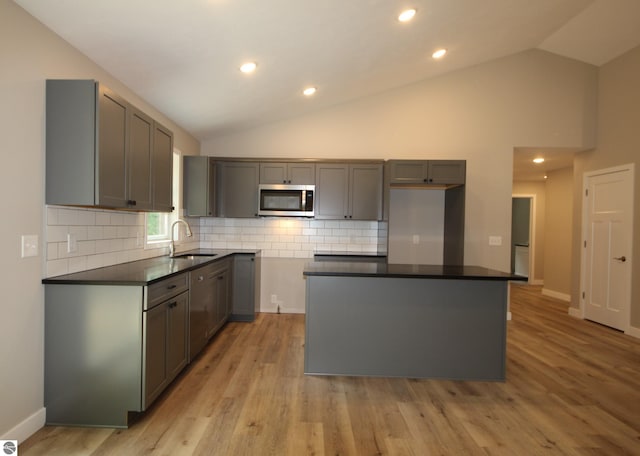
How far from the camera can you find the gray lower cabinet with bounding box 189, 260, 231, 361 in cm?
309

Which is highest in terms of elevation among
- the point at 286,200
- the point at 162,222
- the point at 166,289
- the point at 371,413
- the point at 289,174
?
the point at 289,174

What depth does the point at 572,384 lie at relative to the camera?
297cm

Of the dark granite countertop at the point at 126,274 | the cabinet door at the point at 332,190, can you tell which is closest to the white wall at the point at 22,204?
the dark granite countertop at the point at 126,274

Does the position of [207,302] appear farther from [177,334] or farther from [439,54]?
[439,54]

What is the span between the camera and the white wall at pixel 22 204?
1901mm

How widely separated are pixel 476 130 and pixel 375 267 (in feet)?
9.91

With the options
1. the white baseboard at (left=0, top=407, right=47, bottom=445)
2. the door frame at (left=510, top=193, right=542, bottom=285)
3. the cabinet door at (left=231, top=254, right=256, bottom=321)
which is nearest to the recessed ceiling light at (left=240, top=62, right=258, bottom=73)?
the cabinet door at (left=231, top=254, right=256, bottom=321)

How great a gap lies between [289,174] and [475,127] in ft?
8.93

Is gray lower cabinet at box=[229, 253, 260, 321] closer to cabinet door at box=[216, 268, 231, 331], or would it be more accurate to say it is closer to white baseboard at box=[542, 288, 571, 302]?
cabinet door at box=[216, 268, 231, 331]

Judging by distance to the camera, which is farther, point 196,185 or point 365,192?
point 365,192

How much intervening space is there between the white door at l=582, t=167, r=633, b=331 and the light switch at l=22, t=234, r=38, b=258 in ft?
20.1

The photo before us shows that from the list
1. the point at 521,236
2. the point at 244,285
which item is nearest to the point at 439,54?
the point at 244,285

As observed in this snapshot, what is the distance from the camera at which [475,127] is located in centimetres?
500

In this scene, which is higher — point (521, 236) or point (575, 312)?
point (521, 236)
